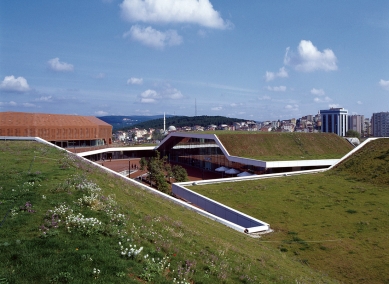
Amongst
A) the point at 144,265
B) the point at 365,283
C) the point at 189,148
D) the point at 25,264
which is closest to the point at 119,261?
the point at 144,265

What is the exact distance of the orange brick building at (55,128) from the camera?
46.2 m

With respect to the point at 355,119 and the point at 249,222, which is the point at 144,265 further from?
the point at 355,119

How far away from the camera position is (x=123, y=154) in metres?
58.2

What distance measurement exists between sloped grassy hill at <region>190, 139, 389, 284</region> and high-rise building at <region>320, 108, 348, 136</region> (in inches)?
3766

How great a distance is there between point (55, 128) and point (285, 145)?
109 ft

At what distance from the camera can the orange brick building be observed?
46.2 meters

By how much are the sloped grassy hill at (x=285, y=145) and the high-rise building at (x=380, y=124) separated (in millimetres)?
92143

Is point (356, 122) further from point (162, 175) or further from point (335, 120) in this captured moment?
point (162, 175)

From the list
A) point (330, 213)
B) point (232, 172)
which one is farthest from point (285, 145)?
point (330, 213)

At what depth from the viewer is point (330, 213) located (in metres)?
17.9

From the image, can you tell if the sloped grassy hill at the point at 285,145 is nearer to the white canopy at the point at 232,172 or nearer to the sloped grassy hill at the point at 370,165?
the white canopy at the point at 232,172

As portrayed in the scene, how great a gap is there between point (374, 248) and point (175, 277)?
427 inches

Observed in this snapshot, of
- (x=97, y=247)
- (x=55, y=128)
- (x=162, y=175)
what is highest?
(x=55, y=128)

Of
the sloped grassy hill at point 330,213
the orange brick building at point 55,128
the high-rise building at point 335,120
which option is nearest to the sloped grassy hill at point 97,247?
the sloped grassy hill at point 330,213
